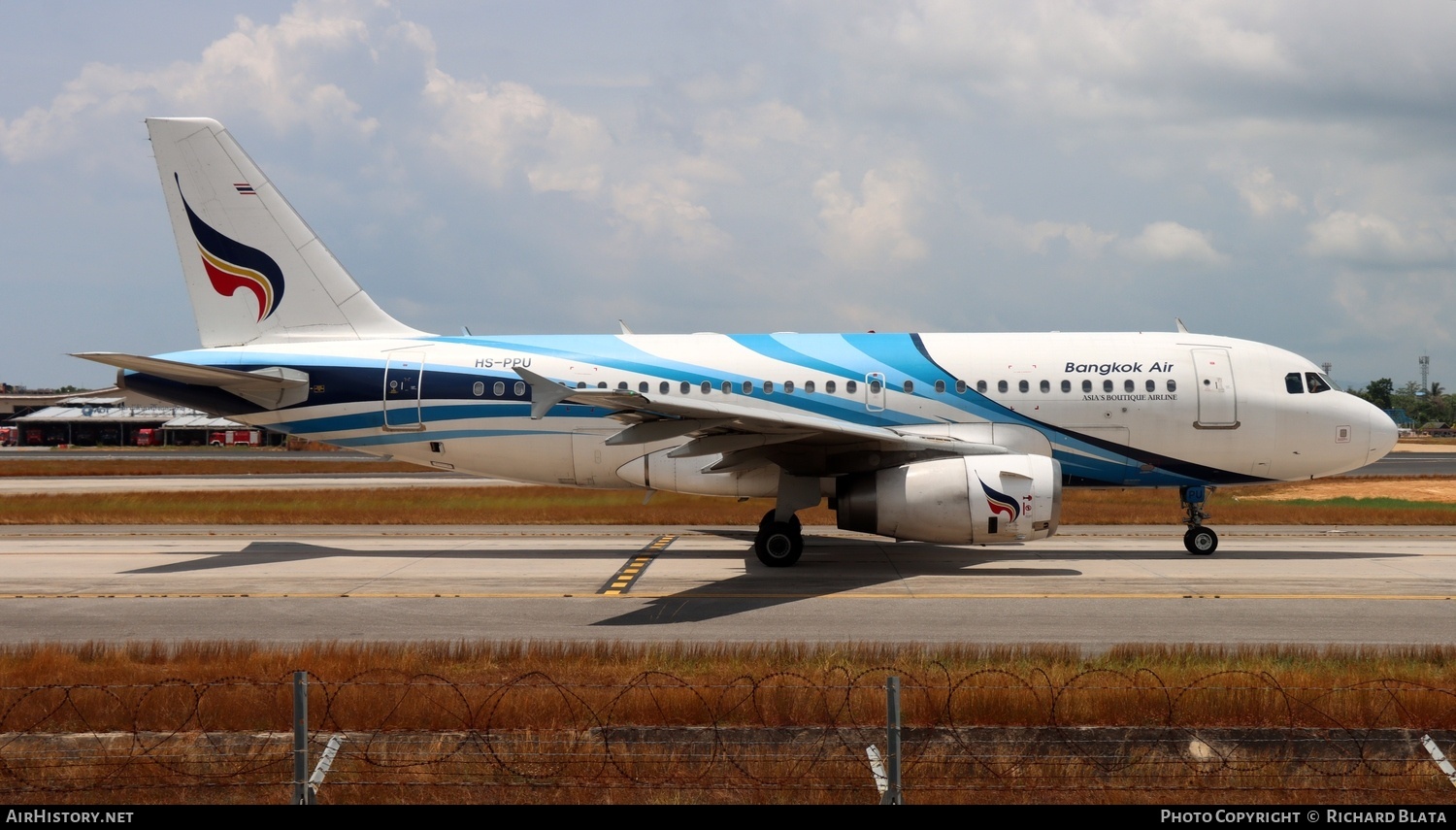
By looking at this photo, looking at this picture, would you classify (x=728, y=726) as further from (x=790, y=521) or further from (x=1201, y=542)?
(x=1201, y=542)

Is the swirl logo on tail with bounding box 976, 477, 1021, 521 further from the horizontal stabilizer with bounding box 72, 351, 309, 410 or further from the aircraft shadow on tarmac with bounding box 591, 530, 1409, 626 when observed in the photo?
the horizontal stabilizer with bounding box 72, 351, 309, 410

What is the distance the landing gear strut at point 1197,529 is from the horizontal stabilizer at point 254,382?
61.9ft

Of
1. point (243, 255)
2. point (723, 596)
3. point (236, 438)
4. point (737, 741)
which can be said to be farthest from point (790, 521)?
point (236, 438)

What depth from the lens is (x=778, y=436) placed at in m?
20.1

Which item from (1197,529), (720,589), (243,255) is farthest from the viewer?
(243,255)

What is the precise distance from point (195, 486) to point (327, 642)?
123 ft

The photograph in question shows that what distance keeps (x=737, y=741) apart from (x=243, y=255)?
793 inches

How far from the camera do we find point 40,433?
4793 inches

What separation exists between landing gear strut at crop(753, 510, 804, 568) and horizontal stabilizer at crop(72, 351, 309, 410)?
34.5 ft

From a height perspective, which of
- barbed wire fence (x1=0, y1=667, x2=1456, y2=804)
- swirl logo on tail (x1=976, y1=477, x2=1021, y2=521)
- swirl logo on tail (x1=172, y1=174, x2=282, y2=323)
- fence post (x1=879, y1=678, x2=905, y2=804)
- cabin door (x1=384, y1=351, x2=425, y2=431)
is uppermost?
swirl logo on tail (x1=172, y1=174, x2=282, y2=323)

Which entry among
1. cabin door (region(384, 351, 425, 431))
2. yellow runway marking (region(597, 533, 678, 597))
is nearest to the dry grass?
yellow runway marking (region(597, 533, 678, 597))

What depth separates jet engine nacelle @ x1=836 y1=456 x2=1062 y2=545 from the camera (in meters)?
19.4

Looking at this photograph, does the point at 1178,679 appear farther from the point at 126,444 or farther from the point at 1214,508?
the point at 126,444

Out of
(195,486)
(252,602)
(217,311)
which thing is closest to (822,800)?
(252,602)
